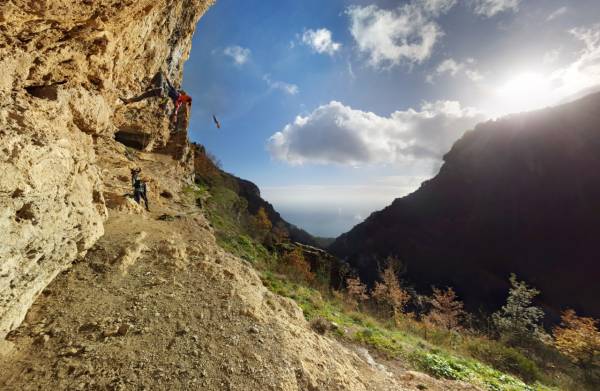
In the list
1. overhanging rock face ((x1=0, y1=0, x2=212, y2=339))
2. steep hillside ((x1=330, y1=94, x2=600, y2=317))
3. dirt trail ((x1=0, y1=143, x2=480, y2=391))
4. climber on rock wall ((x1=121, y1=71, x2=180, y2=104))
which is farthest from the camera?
steep hillside ((x1=330, y1=94, x2=600, y2=317))

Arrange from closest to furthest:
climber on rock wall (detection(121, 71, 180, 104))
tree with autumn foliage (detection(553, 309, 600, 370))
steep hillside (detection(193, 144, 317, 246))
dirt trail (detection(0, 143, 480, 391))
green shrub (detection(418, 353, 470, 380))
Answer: dirt trail (detection(0, 143, 480, 391)), green shrub (detection(418, 353, 470, 380)), climber on rock wall (detection(121, 71, 180, 104)), tree with autumn foliage (detection(553, 309, 600, 370)), steep hillside (detection(193, 144, 317, 246))

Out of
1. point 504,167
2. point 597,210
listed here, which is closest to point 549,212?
point 597,210

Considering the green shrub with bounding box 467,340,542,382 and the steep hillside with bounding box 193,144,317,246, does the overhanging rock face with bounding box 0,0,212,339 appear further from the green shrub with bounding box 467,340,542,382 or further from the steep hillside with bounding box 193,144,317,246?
the steep hillside with bounding box 193,144,317,246

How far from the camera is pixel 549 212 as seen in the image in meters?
83.9

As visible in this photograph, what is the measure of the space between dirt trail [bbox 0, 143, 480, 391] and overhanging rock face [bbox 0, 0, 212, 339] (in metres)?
0.52

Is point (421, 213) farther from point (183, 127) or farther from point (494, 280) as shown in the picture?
point (183, 127)

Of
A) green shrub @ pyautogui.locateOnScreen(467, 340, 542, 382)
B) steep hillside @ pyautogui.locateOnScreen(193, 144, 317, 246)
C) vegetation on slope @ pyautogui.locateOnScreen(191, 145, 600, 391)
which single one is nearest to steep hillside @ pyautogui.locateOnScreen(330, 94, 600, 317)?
→ steep hillside @ pyautogui.locateOnScreen(193, 144, 317, 246)

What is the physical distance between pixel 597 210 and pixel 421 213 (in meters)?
48.5

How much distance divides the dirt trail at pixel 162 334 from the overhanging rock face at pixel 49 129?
0.52 m

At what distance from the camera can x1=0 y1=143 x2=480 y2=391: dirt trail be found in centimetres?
390

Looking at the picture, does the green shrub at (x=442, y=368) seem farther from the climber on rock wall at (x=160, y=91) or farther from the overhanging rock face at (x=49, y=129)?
the climber on rock wall at (x=160, y=91)

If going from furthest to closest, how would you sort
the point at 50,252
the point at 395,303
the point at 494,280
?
the point at 494,280, the point at 395,303, the point at 50,252

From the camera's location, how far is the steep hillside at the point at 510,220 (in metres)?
73.2

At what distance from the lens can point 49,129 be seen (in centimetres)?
575
